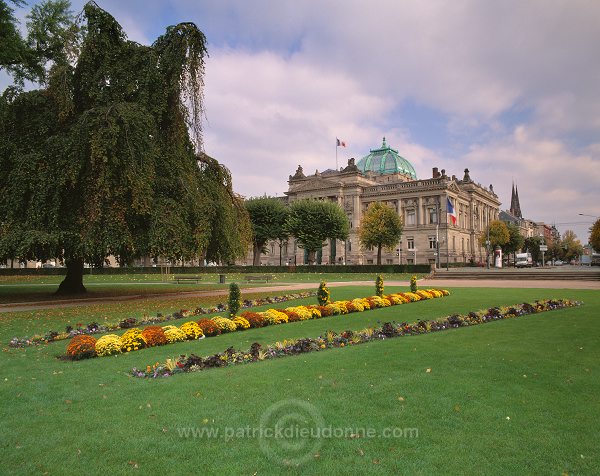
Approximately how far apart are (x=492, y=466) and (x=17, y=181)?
23.5m

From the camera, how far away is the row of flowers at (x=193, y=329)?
10977 millimetres

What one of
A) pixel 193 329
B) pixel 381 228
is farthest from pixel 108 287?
pixel 381 228

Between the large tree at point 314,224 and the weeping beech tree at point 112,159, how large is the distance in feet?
161

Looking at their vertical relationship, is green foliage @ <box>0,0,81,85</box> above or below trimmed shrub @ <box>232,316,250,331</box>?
above

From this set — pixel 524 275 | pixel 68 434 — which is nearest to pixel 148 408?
pixel 68 434

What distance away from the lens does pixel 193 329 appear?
13.2 m

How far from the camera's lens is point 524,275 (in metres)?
46.9

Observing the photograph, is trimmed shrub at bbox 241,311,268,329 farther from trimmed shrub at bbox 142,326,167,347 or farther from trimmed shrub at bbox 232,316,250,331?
trimmed shrub at bbox 142,326,167,347

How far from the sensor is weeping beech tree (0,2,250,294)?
21.8 metres

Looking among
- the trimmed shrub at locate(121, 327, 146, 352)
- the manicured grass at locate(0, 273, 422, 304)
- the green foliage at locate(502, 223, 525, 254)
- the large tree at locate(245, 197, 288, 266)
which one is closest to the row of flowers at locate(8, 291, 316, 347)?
the trimmed shrub at locate(121, 327, 146, 352)

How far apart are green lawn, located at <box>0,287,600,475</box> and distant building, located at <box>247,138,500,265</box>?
3433 inches

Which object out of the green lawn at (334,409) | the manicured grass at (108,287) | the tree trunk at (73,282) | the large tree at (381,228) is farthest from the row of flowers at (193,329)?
the large tree at (381,228)

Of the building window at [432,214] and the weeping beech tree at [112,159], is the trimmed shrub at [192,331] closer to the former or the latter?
the weeping beech tree at [112,159]

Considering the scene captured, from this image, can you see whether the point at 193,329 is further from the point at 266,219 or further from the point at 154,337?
the point at 266,219
